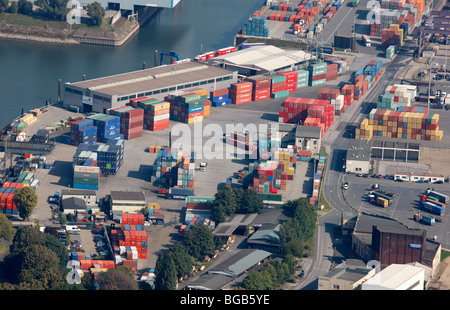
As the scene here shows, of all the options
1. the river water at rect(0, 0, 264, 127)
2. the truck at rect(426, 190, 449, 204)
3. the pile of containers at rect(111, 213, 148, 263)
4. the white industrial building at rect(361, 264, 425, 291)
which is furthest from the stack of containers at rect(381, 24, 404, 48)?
the white industrial building at rect(361, 264, 425, 291)

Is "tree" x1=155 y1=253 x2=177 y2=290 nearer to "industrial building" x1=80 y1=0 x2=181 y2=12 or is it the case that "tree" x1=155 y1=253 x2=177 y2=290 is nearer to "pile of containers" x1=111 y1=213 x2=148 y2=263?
"pile of containers" x1=111 y1=213 x2=148 y2=263

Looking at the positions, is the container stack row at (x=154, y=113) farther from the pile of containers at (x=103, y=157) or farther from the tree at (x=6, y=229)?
the tree at (x=6, y=229)

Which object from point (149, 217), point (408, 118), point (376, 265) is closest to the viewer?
point (376, 265)

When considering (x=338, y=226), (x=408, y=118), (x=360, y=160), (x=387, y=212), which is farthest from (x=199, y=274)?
(x=408, y=118)

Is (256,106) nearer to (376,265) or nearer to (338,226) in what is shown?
(338,226)

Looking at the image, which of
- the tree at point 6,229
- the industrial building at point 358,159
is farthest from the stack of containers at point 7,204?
the industrial building at point 358,159

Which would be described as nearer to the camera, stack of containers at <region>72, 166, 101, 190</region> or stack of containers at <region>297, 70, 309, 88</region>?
stack of containers at <region>72, 166, 101, 190</region>
